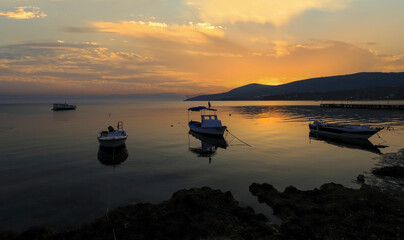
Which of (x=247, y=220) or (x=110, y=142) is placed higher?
(x=110, y=142)

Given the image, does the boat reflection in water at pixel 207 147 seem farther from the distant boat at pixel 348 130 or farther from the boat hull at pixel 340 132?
the distant boat at pixel 348 130

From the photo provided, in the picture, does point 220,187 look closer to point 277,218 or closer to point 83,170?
point 277,218

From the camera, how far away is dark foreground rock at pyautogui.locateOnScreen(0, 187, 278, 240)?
10016 millimetres

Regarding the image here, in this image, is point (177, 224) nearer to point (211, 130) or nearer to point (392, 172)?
point (392, 172)

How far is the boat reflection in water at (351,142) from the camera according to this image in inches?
1187

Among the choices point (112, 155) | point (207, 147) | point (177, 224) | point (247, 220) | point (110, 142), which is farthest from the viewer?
point (207, 147)

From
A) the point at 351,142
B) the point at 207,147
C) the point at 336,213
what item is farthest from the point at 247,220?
the point at 351,142

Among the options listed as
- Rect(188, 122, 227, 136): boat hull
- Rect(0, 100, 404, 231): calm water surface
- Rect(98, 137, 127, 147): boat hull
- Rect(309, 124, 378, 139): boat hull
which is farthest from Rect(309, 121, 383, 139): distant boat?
Rect(98, 137, 127, 147): boat hull

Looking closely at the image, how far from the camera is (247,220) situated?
11.3m

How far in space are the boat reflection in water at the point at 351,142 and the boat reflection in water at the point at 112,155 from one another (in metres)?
29.5

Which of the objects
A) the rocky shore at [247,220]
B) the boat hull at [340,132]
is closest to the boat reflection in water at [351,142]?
the boat hull at [340,132]

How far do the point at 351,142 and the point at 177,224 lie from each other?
112 feet

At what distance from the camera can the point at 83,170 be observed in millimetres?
21422

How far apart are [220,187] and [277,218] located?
542cm
